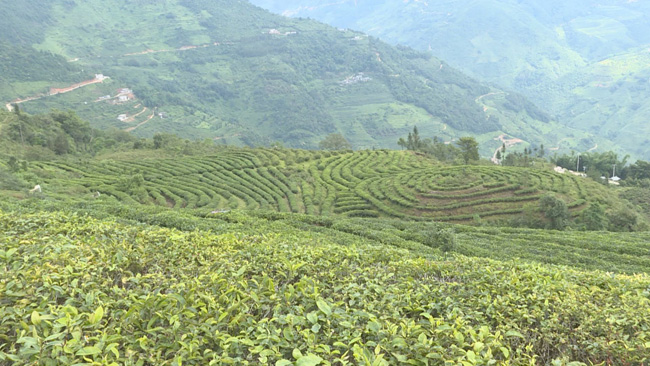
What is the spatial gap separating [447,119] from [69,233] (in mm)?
168292

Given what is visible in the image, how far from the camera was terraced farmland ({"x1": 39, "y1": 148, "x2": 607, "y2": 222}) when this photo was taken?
99.1ft

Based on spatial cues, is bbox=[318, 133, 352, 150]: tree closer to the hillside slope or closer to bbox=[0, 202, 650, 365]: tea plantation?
the hillside slope

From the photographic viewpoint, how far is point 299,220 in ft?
58.6

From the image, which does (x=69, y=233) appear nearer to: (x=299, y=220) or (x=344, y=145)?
(x=299, y=220)

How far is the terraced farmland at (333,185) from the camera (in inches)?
1190

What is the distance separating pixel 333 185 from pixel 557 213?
20.1 meters

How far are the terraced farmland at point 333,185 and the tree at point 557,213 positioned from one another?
270 centimetres

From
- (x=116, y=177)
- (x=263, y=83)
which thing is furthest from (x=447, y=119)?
(x=116, y=177)

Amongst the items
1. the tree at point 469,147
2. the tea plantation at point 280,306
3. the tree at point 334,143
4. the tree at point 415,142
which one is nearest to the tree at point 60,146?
the tree at point 334,143

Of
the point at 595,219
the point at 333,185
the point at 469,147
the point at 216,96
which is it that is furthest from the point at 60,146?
the point at 216,96

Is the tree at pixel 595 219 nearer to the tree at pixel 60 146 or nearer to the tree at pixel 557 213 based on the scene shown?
the tree at pixel 557 213

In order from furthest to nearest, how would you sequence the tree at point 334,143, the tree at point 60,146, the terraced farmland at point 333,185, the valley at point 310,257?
the tree at point 334,143
the tree at point 60,146
the terraced farmland at point 333,185
the valley at point 310,257

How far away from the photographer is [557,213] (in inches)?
1009

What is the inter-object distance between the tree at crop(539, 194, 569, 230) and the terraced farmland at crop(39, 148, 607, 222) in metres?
2.70
